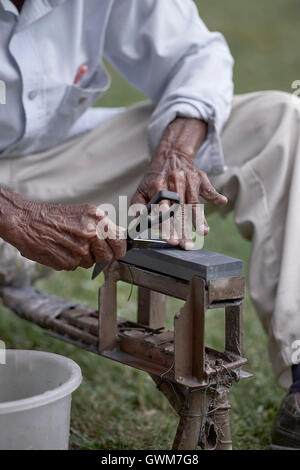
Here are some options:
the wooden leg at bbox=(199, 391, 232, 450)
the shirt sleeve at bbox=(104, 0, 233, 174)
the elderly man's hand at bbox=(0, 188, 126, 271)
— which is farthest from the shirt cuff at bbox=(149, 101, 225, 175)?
the wooden leg at bbox=(199, 391, 232, 450)

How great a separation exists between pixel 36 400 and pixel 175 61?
1.45m

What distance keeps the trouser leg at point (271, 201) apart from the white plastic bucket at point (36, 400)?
0.70 meters

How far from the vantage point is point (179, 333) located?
5.61 ft

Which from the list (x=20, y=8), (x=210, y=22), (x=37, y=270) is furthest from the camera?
(x=210, y=22)

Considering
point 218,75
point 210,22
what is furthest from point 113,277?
point 210,22

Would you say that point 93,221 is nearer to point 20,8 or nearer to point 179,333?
point 179,333

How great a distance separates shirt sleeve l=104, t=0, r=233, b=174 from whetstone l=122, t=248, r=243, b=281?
1.81 feet

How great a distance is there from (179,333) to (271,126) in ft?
3.11

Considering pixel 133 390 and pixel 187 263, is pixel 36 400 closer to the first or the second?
pixel 187 263

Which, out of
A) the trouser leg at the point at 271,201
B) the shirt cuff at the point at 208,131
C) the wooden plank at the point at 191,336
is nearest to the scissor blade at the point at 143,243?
the wooden plank at the point at 191,336

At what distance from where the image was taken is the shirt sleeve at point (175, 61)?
2.32 metres

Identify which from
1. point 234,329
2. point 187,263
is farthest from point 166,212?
point 234,329

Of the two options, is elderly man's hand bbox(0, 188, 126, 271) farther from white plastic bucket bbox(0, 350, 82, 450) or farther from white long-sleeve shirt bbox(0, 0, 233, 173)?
white long-sleeve shirt bbox(0, 0, 233, 173)

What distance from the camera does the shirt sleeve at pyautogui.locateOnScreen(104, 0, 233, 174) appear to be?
91.5 inches
